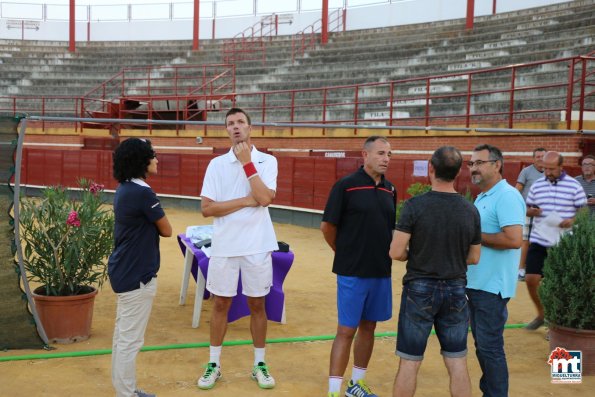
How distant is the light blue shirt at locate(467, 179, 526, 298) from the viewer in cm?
377

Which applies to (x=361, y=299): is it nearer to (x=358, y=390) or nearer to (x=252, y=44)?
(x=358, y=390)

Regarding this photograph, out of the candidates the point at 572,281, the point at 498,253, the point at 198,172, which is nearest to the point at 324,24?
the point at 198,172

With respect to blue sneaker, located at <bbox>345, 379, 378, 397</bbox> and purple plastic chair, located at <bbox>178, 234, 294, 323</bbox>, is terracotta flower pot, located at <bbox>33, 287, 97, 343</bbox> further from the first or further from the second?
blue sneaker, located at <bbox>345, 379, 378, 397</bbox>

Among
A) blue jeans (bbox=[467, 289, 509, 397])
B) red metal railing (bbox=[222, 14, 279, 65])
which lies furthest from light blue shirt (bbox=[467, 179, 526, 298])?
red metal railing (bbox=[222, 14, 279, 65])

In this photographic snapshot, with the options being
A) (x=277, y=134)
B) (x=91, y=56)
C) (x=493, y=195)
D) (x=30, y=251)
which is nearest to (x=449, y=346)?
(x=493, y=195)

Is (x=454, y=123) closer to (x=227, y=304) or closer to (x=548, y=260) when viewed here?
(x=548, y=260)

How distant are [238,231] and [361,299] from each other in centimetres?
92

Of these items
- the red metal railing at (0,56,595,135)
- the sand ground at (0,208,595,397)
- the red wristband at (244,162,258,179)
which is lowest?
the sand ground at (0,208,595,397)

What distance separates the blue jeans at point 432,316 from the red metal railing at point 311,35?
22.0 metres

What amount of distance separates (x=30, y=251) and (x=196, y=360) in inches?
64.1

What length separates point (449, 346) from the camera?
352cm

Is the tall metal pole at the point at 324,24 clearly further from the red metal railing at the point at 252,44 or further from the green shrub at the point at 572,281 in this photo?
the green shrub at the point at 572,281

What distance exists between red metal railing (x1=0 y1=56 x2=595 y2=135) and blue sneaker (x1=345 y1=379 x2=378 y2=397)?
7596 millimetres

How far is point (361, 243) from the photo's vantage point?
3941 millimetres
